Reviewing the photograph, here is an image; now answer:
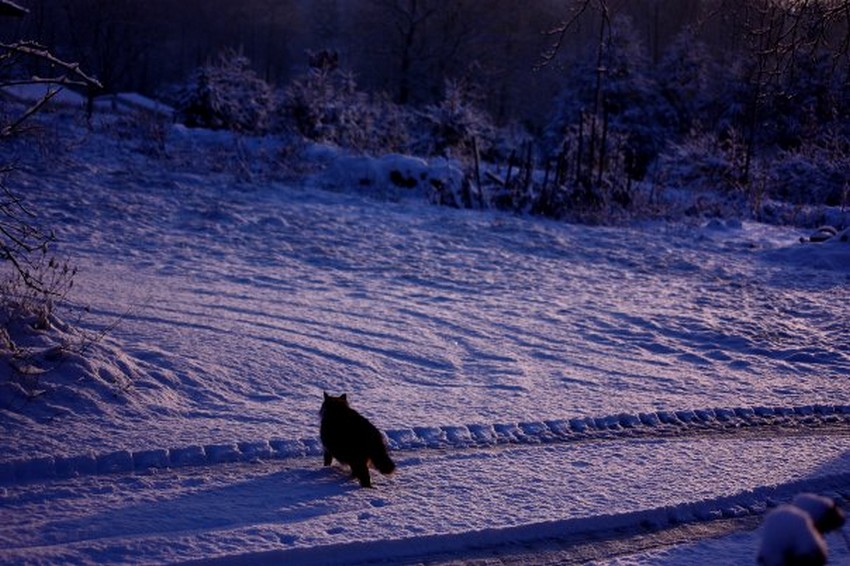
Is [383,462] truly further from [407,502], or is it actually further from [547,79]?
[547,79]

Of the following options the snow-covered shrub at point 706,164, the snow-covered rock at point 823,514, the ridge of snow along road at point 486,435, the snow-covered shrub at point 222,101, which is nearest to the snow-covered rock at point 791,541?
the snow-covered rock at point 823,514

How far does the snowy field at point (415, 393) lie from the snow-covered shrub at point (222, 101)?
10.8m

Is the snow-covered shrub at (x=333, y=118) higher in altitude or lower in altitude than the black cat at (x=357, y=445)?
higher

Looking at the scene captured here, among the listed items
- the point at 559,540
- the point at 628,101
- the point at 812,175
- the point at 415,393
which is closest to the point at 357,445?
A: the point at 559,540

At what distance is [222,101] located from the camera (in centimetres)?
2617

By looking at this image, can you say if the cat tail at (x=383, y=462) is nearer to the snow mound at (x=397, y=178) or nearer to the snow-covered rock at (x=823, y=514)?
the snow-covered rock at (x=823, y=514)

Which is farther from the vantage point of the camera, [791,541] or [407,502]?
[407,502]

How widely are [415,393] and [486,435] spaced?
119cm

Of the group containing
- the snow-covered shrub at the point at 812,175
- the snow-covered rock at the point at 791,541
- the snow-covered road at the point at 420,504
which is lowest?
the snow-covered road at the point at 420,504

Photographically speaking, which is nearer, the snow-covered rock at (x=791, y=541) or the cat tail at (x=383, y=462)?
the snow-covered rock at (x=791, y=541)

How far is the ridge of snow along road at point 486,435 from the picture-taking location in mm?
5410

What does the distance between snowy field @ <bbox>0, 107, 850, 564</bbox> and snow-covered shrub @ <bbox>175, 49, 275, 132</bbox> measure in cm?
1081

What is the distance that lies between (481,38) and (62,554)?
152ft

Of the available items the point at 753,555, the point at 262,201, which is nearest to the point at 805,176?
the point at 262,201
